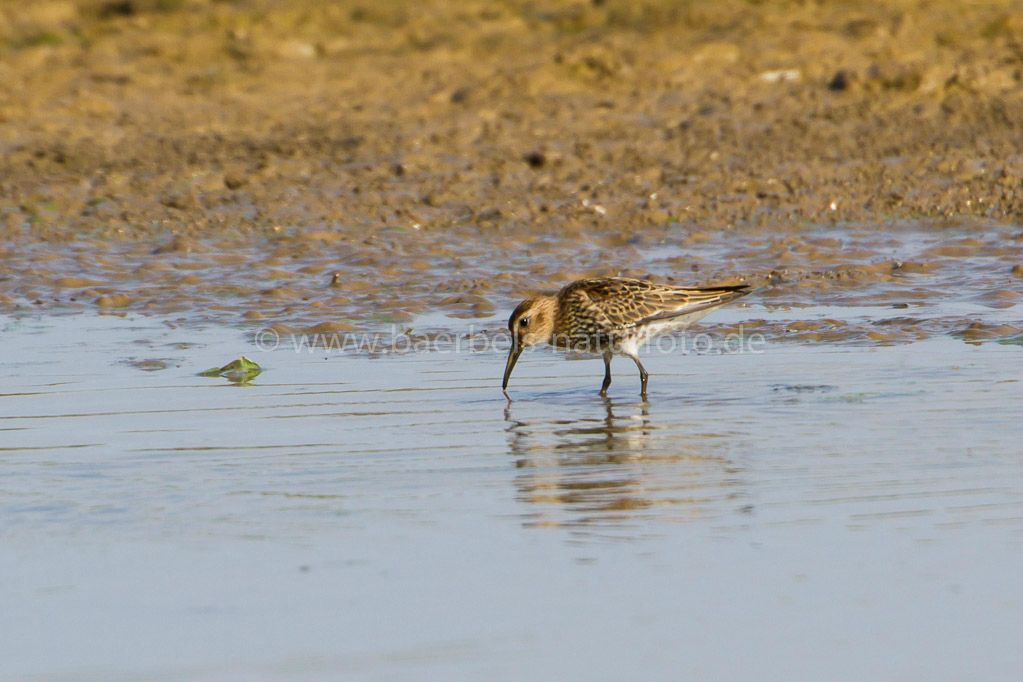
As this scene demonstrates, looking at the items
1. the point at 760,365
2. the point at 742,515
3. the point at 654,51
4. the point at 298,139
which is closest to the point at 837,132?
the point at 654,51

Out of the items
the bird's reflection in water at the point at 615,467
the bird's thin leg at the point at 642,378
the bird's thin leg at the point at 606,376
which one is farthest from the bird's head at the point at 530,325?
the bird's reflection in water at the point at 615,467

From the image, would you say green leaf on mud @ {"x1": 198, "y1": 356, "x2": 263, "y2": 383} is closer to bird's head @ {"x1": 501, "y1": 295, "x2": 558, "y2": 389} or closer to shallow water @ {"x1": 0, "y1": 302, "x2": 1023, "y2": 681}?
shallow water @ {"x1": 0, "y1": 302, "x2": 1023, "y2": 681}

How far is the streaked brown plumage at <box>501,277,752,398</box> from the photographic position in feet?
32.7

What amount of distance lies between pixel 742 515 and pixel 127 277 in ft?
25.4

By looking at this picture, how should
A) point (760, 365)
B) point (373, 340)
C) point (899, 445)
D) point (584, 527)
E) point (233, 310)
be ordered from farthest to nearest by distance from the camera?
point (233, 310), point (373, 340), point (760, 365), point (899, 445), point (584, 527)

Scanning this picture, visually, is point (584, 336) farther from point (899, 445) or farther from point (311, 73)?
point (311, 73)

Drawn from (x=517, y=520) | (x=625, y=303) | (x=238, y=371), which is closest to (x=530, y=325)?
(x=625, y=303)

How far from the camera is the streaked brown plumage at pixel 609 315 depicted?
9977 millimetres

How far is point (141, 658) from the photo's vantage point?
5.25 meters

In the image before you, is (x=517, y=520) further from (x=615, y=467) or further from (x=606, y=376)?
(x=606, y=376)

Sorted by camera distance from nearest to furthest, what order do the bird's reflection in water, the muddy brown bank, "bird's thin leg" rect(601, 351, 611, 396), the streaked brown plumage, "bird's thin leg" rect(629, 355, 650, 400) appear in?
the bird's reflection in water
"bird's thin leg" rect(629, 355, 650, 400)
"bird's thin leg" rect(601, 351, 611, 396)
the streaked brown plumage
the muddy brown bank

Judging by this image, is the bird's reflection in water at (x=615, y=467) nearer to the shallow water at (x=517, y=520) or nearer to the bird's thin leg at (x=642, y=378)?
the shallow water at (x=517, y=520)

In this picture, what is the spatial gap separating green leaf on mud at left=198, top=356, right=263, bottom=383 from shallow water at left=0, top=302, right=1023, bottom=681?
12 cm

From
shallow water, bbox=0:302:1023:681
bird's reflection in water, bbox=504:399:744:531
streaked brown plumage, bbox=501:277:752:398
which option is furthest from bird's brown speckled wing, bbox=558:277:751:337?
bird's reflection in water, bbox=504:399:744:531
